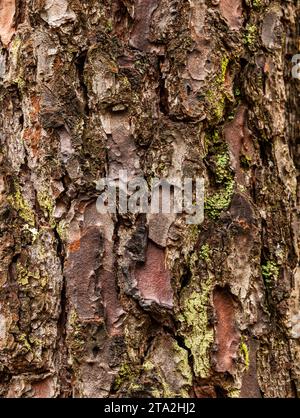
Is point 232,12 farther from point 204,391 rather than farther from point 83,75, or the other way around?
point 204,391

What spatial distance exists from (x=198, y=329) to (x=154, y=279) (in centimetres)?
15

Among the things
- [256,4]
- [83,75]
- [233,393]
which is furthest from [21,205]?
[256,4]

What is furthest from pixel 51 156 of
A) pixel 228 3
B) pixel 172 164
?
pixel 228 3

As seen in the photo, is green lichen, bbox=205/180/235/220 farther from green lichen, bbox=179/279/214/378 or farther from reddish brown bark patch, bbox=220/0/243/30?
reddish brown bark patch, bbox=220/0/243/30

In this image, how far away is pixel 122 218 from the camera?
126cm

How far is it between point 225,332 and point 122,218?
13.6 inches

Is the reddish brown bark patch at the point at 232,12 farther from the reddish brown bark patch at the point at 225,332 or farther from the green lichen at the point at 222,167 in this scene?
the reddish brown bark patch at the point at 225,332

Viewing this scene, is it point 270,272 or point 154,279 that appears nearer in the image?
point 154,279

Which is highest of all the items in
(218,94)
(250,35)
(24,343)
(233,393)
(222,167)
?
(250,35)

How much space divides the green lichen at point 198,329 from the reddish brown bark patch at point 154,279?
5cm

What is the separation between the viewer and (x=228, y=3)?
1325 millimetres

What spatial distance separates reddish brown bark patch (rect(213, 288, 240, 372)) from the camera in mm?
1260

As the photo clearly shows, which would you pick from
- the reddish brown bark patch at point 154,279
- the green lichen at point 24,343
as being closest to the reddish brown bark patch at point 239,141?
the reddish brown bark patch at point 154,279

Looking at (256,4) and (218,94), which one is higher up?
(256,4)
